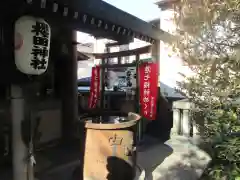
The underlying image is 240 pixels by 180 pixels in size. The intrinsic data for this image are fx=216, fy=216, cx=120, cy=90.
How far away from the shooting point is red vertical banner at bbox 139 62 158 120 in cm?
729

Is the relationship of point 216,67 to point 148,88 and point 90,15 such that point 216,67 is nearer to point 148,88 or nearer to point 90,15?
point 90,15

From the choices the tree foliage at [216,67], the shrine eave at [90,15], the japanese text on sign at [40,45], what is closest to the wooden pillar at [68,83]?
the shrine eave at [90,15]

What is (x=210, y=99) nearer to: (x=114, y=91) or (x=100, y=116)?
(x=100, y=116)

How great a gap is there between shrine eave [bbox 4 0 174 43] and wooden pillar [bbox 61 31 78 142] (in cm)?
223

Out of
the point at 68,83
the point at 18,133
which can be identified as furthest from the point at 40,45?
the point at 68,83

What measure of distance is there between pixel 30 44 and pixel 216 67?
3.34 m

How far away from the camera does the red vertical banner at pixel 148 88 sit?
7289 millimetres

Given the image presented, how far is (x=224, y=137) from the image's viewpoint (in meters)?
4.58

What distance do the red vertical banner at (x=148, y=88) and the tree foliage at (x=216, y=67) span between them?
243cm

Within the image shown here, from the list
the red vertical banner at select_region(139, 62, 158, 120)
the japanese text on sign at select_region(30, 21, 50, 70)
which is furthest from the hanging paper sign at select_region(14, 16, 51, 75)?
the red vertical banner at select_region(139, 62, 158, 120)

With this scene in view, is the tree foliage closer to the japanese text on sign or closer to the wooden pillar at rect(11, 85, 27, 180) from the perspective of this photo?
the japanese text on sign

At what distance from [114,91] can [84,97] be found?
6.17 ft

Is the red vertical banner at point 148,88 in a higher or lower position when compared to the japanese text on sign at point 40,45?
lower

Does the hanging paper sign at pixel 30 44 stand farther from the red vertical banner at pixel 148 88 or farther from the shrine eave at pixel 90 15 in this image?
the red vertical banner at pixel 148 88
